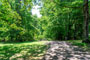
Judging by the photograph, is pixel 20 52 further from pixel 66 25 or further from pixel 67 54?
pixel 66 25

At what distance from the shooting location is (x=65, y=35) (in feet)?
46.4

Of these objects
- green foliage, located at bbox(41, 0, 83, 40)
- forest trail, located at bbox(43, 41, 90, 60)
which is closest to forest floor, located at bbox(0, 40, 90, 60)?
forest trail, located at bbox(43, 41, 90, 60)

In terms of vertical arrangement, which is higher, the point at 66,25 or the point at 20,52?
the point at 66,25

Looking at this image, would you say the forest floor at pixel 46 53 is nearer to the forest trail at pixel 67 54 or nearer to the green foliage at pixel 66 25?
the forest trail at pixel 67 54

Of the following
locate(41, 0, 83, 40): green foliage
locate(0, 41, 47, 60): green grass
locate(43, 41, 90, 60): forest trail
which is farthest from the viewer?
locate(41, 0, 83, 40): green foliage

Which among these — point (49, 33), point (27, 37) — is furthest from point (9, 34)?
point (49, 33)

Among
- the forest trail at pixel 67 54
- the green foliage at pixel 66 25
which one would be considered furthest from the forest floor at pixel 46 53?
the green foliage at pixel 66 25

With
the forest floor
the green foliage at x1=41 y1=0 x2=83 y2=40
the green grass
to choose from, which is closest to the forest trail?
the forest floor

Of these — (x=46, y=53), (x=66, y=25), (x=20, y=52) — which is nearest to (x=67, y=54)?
(x=46, y=53)

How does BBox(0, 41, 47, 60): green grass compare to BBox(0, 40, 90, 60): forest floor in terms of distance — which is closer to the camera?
BBox(0, 40, 90, 60): forest floor

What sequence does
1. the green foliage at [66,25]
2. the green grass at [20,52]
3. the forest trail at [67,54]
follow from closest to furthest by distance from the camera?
the forest trail at [67,54]
the green grass at [20,52]
the green foliage at [66,25]

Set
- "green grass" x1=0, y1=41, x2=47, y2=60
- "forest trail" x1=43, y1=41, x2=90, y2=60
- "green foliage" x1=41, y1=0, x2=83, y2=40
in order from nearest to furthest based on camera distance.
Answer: "forest trail" x1=43, y1=41, x2=90, y2=60 → "green grass" x1=0, y1=41, x2=47, y2=60 → "green foliage" x1=41, y1=0, x2=83, y2=40

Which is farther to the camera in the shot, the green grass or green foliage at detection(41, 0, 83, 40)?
green foliage at detection(41, 0, 83, 40)

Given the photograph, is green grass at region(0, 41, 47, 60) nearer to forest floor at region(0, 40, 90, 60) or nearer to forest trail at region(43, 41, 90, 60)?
forest floor at region(0, 40, 90, 60)
